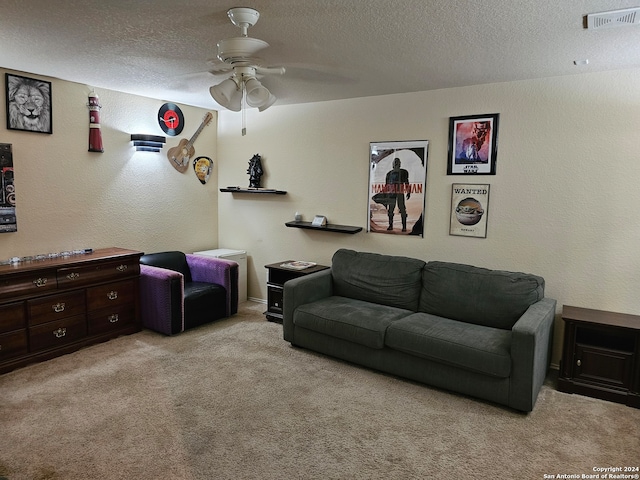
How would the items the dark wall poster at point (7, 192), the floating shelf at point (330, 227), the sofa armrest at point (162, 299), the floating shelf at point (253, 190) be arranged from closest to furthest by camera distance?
the dark wall poster at point (7, 192)
the sofa armrest at point (162, 299)
the floating shelf at point (330, 227)
the floating shelf at point (253, 190)

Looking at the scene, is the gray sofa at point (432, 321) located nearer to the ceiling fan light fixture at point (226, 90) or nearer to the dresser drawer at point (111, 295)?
the dresser drawer at point (111, 295)

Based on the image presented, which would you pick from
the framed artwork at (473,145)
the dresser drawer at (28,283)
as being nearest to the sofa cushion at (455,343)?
the framed artwork at (473,145)

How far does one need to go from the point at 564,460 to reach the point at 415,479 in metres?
0.90

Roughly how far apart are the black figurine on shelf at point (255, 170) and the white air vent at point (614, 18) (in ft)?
11.9

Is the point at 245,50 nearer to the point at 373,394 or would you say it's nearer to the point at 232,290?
the point at 373,394

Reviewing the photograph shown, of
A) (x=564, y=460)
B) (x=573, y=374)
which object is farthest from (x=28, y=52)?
(x=573, y=374)

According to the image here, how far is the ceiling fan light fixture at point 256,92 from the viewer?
2.75 metres

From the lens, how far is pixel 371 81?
372cm

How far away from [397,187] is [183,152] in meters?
2.69

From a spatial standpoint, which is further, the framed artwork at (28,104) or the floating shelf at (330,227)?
the floating shelf at (330,227)

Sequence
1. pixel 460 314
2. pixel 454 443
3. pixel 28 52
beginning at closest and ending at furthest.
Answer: pixel 454 443 → pixel 28 52 → pixel 460 314

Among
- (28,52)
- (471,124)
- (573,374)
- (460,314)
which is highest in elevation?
(28,52)

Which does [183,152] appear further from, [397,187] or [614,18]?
[614,18]

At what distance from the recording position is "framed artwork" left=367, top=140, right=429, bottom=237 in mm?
4129
